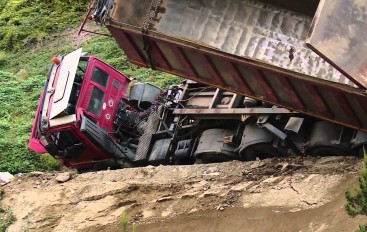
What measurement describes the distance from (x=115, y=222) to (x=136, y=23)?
342cm

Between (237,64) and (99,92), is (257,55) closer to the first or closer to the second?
(237,64)

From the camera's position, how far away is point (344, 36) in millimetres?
6879

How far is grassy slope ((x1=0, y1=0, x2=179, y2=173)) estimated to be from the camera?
14.6 metres

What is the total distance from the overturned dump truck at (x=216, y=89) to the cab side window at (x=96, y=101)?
2 cm

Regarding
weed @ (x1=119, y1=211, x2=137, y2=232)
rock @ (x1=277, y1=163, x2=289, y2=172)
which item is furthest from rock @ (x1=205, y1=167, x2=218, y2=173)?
weed @ (x1=119, y1=211, x2=137, y2=232)

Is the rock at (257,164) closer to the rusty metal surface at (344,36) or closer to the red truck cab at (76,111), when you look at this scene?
the rusty metal surface at (344,36)

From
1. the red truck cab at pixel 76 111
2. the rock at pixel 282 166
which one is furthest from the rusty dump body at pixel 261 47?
the red truck cab at pixel 76 111

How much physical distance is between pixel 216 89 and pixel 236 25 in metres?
1.17

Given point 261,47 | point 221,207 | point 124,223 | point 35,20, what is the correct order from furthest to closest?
point 35,20, point 261,47, point 124,223, point 221,207

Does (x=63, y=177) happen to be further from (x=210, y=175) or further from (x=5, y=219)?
(x=210, y=175)

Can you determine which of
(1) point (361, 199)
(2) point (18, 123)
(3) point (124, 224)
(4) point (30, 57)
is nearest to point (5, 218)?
(3) point (124, 224)

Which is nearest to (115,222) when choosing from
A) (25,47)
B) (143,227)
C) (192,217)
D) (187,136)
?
(143,227)

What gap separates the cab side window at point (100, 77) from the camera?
12062mm

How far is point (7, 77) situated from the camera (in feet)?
66.1
